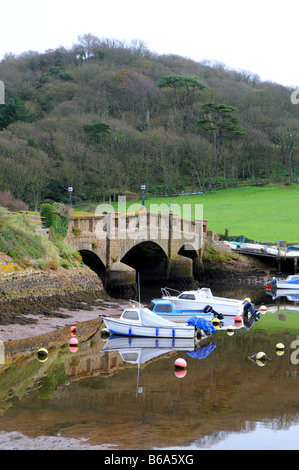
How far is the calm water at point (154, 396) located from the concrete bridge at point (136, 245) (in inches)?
511

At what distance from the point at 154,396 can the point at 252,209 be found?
63185 millimetres

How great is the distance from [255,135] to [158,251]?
5877 centimetres

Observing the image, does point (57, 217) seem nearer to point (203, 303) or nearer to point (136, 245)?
point (203, 303)

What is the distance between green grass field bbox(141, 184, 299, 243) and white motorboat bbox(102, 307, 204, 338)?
37272 millimetres

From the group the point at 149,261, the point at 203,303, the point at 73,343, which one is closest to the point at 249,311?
the point at 203,303

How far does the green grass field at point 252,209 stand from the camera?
6931 centimetres

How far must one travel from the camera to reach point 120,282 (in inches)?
1649

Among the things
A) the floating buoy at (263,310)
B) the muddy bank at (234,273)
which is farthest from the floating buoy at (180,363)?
the muddy bank at (234,273)

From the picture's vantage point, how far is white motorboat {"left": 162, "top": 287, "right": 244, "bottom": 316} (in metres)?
35.5

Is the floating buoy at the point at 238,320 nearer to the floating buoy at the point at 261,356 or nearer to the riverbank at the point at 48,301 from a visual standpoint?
the riverbank at the point at 48,301

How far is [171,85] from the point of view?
118250mm

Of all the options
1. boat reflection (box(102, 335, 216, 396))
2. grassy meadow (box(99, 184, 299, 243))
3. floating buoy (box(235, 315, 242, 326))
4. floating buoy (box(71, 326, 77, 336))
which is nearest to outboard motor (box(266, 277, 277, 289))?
grassy meadow (box(99, 184, 299, 243))

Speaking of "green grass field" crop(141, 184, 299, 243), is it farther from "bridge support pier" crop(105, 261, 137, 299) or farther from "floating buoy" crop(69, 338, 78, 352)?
"floating buoy" crop(69, 338, 78, 352)

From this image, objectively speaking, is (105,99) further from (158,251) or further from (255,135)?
(158,251)
